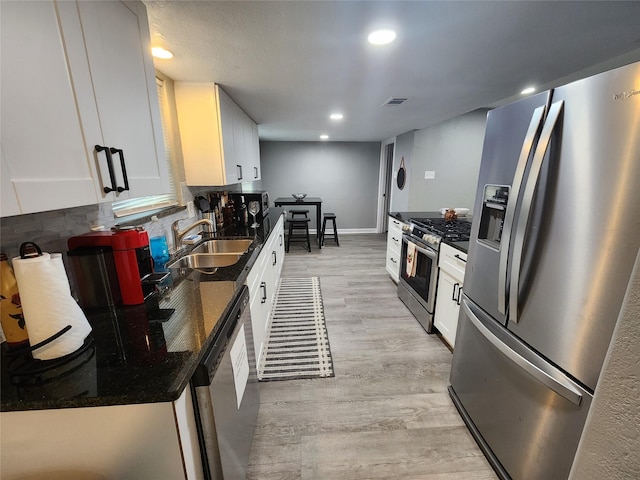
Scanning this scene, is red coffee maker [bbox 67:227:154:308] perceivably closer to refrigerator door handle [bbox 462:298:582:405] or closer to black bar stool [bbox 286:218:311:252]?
refrigerator door handle [bbox 462:298:582:405]

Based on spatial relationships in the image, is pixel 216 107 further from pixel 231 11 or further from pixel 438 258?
pixel 438 258

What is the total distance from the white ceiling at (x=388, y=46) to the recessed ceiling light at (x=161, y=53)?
50 mm

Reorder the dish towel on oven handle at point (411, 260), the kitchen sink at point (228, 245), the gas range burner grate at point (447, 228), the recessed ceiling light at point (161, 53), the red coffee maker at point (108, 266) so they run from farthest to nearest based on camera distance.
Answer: the dish towel on oven handle at point (411, 260)
the kitchen sink at point (228, 245)
the gas range burner grate at point (447, 228)
the recessed ceiling light at point (161, 53)
the red coffee maker at point (108, 266)

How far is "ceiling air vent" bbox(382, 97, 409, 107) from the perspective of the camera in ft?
8.13

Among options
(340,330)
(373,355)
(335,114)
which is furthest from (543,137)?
(335,114)

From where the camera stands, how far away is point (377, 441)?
145 cm

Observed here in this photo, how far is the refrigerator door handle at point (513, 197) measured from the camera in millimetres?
1001

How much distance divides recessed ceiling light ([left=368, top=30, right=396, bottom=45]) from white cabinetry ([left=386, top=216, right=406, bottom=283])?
1957 mm

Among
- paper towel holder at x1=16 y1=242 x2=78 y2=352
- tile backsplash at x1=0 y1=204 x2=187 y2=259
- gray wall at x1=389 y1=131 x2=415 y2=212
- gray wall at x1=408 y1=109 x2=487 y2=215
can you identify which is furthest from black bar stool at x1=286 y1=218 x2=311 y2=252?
paper towel holder at x1=16 y1=242 x2=78 y2=352

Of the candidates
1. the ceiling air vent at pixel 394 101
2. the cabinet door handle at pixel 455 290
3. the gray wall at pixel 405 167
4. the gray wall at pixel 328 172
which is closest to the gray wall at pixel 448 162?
the gray wall at pixel 405 167

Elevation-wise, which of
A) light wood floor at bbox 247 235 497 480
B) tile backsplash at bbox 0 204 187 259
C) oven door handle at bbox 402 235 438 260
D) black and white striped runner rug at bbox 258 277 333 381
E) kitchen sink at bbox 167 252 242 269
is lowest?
light wood floor at bbox 247 235 497 480

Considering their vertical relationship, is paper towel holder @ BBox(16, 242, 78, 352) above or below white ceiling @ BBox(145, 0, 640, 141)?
below

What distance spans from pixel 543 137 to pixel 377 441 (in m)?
1.71

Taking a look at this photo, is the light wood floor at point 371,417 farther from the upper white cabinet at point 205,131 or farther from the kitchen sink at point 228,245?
the upper white cabinet at point 205,131
